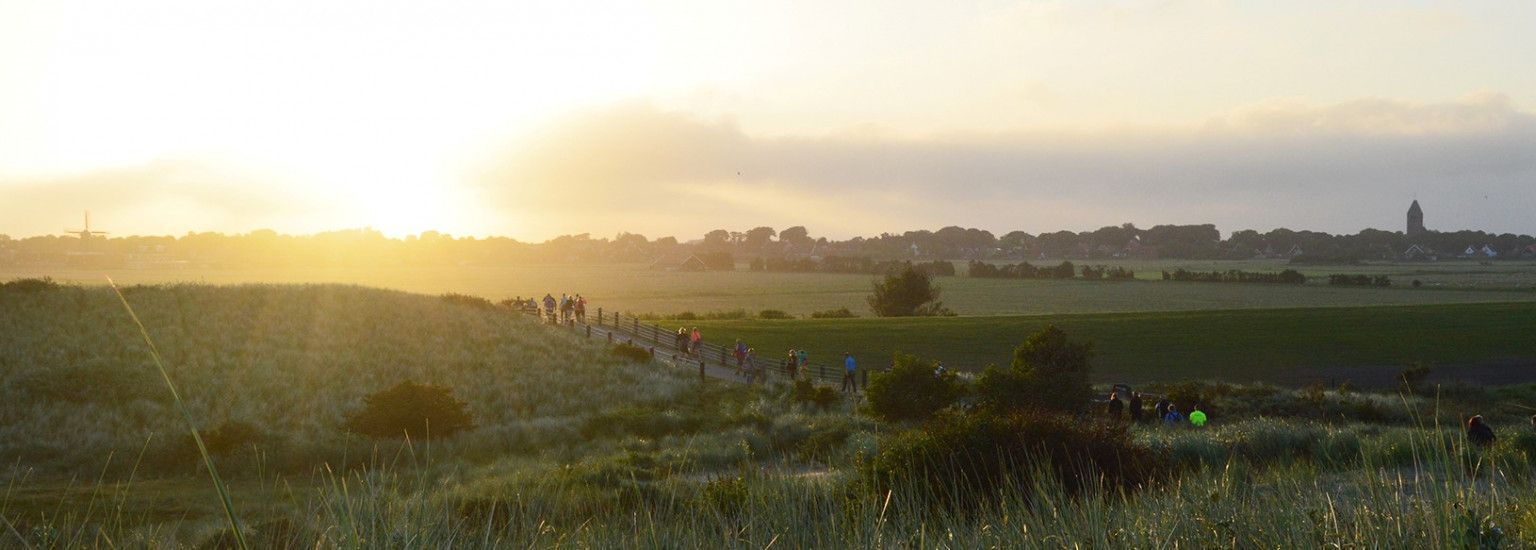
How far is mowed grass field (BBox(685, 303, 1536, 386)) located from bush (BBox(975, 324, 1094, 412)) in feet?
53.2

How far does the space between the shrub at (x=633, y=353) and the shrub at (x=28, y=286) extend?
796 inches

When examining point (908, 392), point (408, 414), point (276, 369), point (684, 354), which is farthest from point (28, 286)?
point (908, 392)

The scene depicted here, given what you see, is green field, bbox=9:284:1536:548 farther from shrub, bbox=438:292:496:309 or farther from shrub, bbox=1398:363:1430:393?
shrub, bbox=1398:363:1430:393

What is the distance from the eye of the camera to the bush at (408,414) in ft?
77.3

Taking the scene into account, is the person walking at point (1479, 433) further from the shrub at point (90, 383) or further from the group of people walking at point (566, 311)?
the group of people walking at point (566, 311)

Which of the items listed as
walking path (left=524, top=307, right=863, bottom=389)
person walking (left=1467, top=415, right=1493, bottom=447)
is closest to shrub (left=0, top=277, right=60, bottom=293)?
walking path (left=524, top=307, right=863, bottom=389)

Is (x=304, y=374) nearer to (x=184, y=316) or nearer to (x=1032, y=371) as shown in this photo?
(x=184, y=316)

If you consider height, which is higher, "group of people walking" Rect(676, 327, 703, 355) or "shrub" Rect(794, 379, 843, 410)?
"group of people walking" Rect(676, 327, 703, 355)

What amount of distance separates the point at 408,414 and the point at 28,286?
22562mm

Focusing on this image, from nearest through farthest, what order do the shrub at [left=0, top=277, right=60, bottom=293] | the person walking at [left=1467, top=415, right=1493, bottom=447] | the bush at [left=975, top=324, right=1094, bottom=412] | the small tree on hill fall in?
1. the person walking at [left=1467, top=415, right=1493, bottom=447]
2. the bush at [left=975, top=324, right=1094, bottom=412]
3. the shrub at [left=0, top=277, right=60, bottom=293]
4. the small tree on hill

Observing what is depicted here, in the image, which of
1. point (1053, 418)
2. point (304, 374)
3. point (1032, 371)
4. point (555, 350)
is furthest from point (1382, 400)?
point (304, 374)

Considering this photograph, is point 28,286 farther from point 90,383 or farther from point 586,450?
point 586,450

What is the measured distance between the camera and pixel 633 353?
130 ft

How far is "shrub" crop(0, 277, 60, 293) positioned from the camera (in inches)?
1432
